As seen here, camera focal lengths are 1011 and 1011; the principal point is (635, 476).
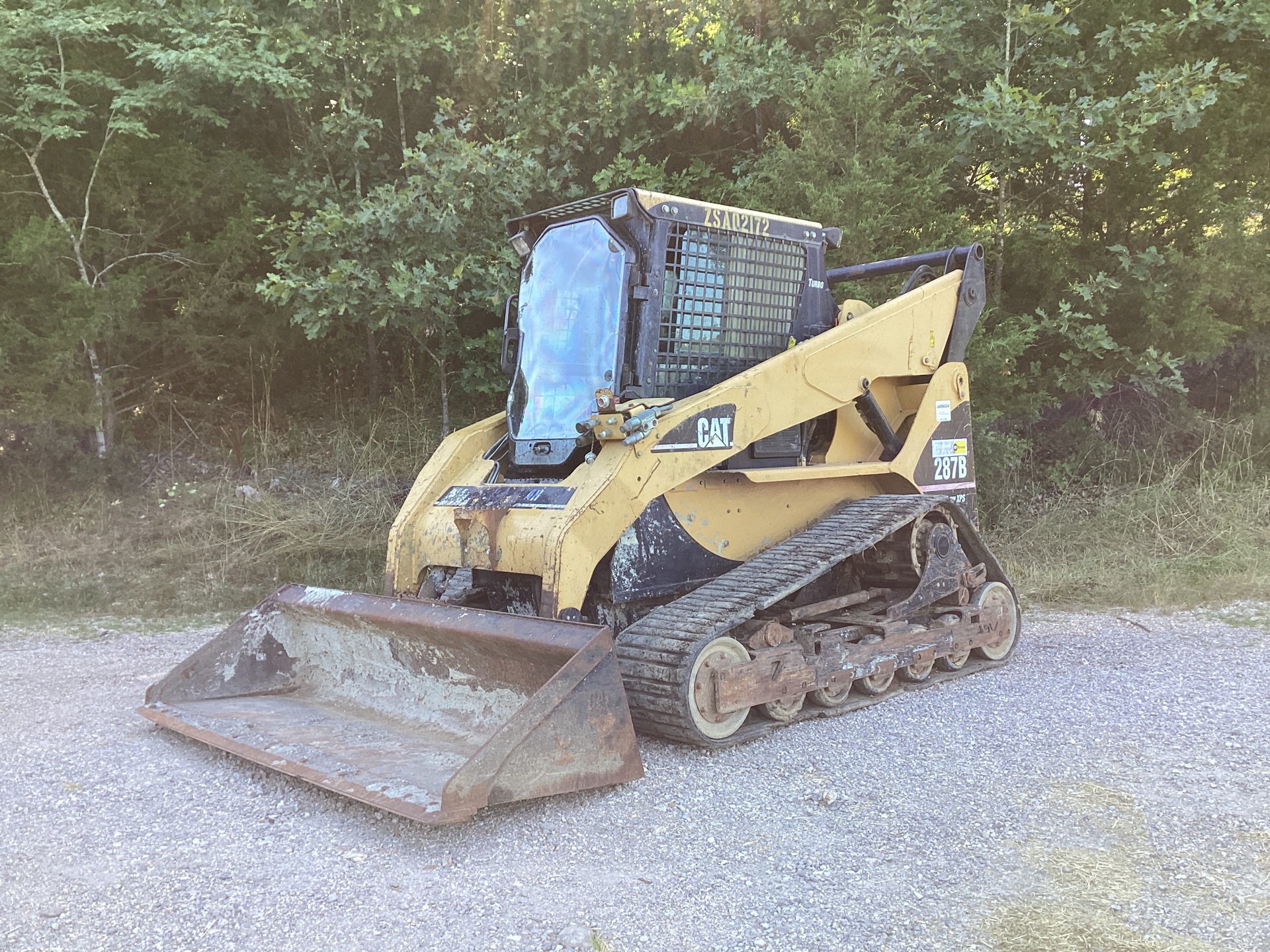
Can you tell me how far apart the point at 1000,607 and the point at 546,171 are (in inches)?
240

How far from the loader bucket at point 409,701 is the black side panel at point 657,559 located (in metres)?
0.78

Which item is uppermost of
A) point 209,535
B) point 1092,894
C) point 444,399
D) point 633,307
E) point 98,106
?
point 98,106

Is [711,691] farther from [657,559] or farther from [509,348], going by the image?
[509,348]

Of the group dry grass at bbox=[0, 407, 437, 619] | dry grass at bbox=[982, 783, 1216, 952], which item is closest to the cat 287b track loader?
dry grass at bbox=[982, 783, 1216, 952]

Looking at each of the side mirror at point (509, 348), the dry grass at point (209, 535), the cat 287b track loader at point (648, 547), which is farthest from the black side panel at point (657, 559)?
the dry grass at point (209, 535)

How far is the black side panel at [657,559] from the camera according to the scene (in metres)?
4.57

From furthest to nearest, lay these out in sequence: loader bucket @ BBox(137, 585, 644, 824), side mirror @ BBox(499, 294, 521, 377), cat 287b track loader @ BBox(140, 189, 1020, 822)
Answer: side mirror @ BBox(499, 294, 521, 377), cat 287b track loader @ BBox(140, 189, 1020, 822), loader bucket @ BBox(137, 585, 644, 824)

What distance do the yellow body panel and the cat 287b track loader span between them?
0.01m

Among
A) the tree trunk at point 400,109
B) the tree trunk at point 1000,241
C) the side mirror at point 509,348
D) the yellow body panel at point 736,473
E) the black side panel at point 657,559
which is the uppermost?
the tree trunk at point 400,109

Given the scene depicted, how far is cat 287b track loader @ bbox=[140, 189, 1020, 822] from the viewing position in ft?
12.7

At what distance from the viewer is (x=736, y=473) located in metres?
4.92

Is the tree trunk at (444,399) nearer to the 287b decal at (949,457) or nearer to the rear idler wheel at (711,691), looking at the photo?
the 287b decal at (949,457)

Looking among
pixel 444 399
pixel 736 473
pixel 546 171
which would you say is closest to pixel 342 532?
pixel 444 399

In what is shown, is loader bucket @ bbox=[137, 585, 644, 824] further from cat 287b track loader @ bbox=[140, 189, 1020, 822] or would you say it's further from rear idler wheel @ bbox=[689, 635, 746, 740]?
rear idler wheel @ bbox=[689, 635, 746, 740]
